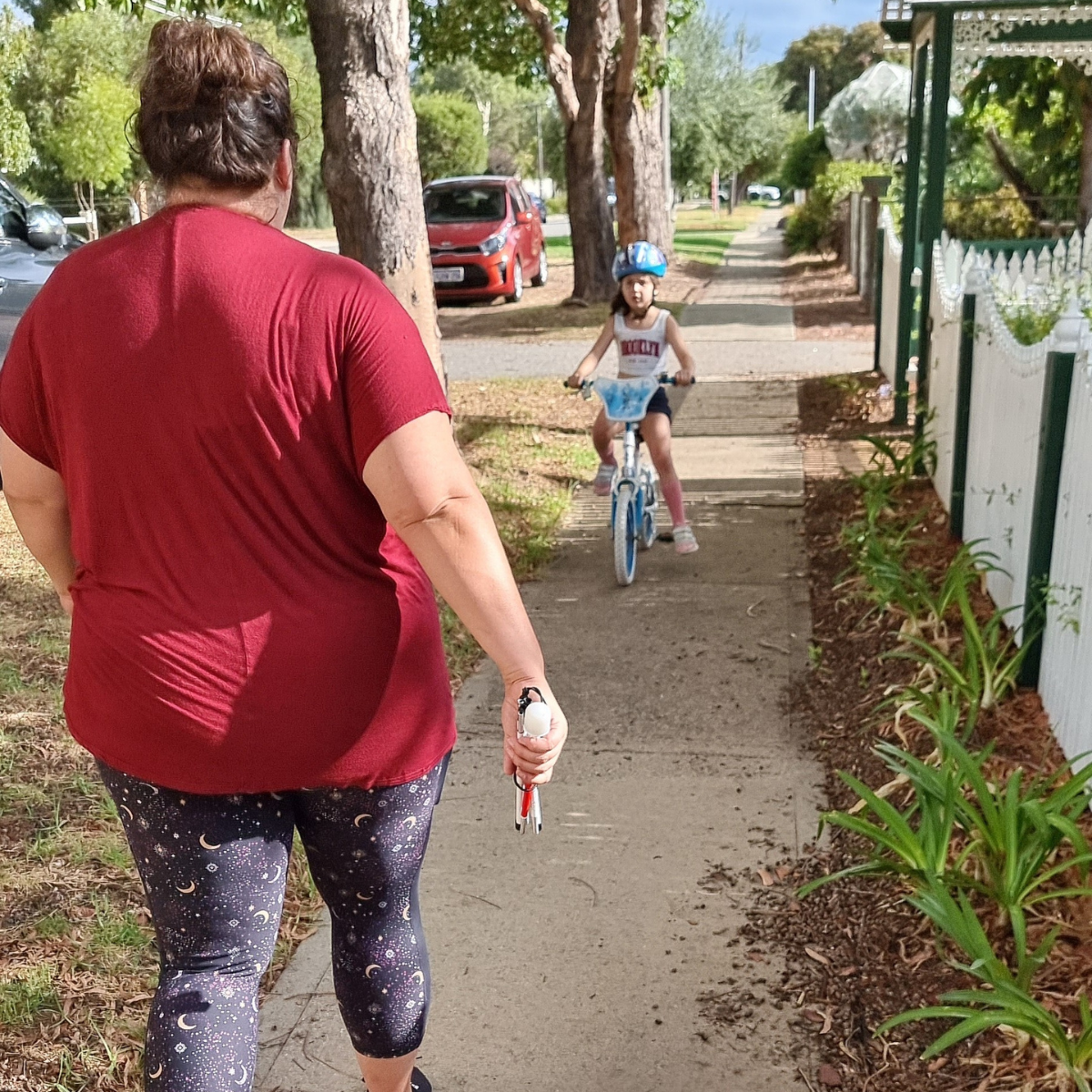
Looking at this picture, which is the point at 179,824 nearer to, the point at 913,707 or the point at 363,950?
the point at 363,950

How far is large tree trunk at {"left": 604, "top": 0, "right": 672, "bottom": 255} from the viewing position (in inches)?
526

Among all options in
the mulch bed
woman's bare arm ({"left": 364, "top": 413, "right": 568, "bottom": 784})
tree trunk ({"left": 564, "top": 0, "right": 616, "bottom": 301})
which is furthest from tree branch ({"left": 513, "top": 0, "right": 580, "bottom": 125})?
woman's bare arm ({"left": 364, "top": 413, "right": 568, "bottom": 784})

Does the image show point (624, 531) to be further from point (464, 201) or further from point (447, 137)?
point (447, 137)

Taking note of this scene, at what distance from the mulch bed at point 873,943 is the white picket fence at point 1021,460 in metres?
0.32

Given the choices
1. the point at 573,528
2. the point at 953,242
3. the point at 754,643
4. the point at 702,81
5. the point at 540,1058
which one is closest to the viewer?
the point at 540,1058

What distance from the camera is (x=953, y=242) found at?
727 centimetres

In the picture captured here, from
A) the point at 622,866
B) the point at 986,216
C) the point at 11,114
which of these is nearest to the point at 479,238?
the point at 986,216

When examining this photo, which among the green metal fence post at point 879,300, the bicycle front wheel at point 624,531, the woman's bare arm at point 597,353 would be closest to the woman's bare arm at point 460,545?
the bicycle front wheel at point 624,531

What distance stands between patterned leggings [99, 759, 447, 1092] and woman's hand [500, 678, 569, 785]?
0.22 meters

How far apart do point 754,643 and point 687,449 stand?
356cm

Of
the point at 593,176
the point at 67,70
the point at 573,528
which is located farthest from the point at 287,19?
the point at 67,70

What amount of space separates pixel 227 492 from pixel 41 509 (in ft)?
1.40

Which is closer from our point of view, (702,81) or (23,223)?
(23,223)

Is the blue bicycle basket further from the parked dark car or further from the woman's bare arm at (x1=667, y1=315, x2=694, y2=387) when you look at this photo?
the parked dark car
